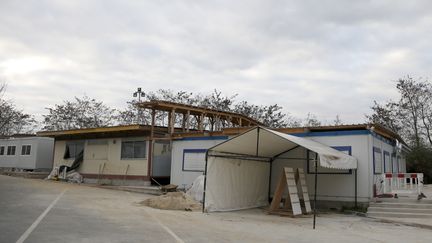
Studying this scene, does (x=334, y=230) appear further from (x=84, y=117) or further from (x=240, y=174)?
(x=84, y=117)

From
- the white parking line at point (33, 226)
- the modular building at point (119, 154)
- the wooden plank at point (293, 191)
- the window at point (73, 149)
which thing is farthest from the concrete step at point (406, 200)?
the window at point (73, 149)

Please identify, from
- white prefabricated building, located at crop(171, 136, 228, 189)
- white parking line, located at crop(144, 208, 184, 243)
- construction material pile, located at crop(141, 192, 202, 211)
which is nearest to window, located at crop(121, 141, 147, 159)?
white prefabricated building, located at crop(171, 136, 228, 189)

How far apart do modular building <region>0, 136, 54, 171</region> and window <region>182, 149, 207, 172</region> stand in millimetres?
16386

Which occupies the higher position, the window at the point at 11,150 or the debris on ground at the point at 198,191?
the window at the point at 11,150

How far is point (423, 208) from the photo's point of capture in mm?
13711

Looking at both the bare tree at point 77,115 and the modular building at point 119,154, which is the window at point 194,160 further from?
the bare tree at point 77,115

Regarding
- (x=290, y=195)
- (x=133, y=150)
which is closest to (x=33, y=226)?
(x=290, y=195)

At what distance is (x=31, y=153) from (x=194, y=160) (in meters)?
17.8

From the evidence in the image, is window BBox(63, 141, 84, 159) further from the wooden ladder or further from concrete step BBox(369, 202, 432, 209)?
concrete step BBox(369, 202, 432, 209)

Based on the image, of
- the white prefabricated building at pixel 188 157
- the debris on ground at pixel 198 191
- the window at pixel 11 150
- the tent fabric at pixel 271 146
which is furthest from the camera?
the window at pixel 11 150

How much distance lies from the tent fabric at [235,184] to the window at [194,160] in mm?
3853

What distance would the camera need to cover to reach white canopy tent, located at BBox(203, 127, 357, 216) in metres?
13.5

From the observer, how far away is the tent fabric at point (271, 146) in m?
12.9

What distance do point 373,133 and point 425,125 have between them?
76.3 feet
